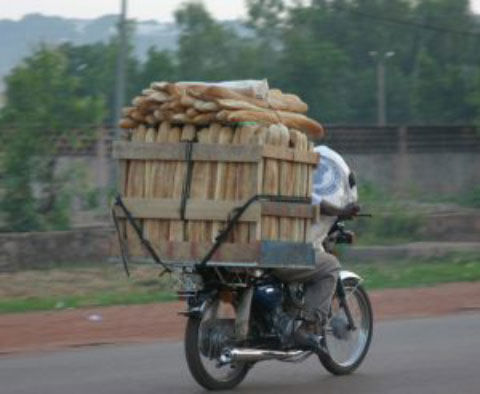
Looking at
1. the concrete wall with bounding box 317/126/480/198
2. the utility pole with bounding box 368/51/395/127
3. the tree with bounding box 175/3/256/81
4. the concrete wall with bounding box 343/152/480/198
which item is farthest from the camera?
the tree with bounding box 175/3/256/81

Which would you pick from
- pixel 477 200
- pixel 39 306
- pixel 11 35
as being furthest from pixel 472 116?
pixel 11 35

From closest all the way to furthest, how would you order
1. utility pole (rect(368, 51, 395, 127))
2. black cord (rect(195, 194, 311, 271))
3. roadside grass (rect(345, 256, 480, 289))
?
black cord (rect(195, 194, 311, 271)), roadside grass (rect(345, 256, 480, 289)), utility pole (rect(368, 51, 395, 127))

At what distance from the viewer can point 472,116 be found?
43.7 meters

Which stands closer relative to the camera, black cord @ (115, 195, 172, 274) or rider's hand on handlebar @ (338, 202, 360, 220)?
black cord @ (115, 195, 172, 274)

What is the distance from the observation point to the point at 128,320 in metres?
12.7

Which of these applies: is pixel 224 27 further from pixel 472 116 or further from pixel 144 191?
pixel 144 191

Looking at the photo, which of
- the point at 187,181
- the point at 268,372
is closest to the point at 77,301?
the point at 268,372

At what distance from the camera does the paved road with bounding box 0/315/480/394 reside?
8266 mm

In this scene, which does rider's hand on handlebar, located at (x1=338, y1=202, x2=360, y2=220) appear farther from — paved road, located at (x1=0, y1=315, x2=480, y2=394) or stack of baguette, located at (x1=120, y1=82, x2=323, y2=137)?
paved road, located at (x1=0, y1=315, x2=480, y2=394)

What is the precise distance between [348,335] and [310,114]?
36.3 m

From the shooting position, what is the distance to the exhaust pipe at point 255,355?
309 inches

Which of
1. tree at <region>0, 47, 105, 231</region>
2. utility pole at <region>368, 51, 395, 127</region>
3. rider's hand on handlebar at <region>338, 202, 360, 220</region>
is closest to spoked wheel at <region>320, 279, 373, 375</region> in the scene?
rider's hand on handlebar at <region>338, 202, 360, 220</region>

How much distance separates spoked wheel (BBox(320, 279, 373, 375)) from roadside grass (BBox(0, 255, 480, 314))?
5.55 metres

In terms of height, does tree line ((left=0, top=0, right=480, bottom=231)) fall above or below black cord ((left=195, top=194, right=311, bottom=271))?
above
